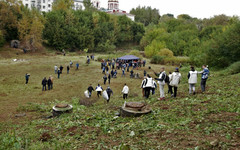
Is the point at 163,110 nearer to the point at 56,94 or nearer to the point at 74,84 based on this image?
the point at 56,94

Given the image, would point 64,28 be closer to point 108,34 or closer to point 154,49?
point 108,34

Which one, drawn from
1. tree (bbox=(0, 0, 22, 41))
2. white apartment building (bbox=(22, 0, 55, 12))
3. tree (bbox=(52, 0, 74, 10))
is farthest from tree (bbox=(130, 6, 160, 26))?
tree (bbox=(0, 0, 22, 41))

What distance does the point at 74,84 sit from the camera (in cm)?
2727

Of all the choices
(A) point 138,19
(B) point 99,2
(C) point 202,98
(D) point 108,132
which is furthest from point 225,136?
(B) point 99,2

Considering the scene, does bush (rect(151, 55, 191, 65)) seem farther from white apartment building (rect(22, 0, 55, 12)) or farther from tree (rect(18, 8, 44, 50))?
white apartment building (rect(22, 0, 55, 12))

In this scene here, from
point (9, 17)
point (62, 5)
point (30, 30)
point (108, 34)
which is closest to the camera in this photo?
point (30, 30)

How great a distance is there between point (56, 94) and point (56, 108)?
8.93 m

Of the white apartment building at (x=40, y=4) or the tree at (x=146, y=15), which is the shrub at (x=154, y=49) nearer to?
the white apartment building at (x=40, y=4)

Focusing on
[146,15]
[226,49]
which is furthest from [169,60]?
[146,15]

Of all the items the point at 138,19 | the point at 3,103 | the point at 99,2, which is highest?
the point at 99,2

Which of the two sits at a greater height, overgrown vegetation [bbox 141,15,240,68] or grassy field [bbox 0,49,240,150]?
overgrown vegetation [bbox 141,15,240,68]

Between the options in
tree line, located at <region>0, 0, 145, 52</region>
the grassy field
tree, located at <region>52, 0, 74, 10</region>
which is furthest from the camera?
tree, located at <region>52, 0, 74, 10</region>

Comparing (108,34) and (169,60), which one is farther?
(108,34)

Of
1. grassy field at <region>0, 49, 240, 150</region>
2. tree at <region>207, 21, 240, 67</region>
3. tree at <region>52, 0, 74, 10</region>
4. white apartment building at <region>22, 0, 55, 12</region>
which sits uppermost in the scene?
white apartment building at <region>22, 0, 55, 12</region>
